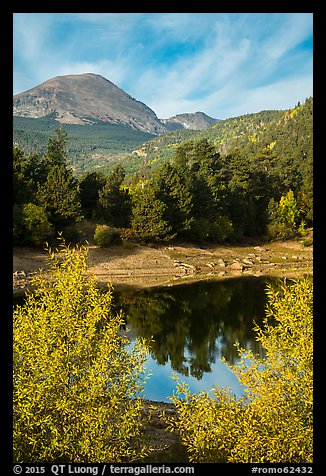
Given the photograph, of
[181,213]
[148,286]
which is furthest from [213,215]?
[148,286]

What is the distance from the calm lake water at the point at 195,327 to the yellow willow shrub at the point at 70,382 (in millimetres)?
6498

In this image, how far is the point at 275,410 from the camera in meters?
8.83

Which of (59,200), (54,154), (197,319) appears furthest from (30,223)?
(197,319)

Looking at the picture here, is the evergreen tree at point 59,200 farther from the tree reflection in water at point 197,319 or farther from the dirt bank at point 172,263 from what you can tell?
the tree reflection in water at point 197,319

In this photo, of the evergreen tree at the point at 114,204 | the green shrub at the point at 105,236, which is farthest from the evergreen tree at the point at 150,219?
the green shrub at the point at 105,236

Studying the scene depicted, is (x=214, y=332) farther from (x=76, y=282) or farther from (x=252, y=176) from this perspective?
(x=252, y=176)

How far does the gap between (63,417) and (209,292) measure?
3388cm

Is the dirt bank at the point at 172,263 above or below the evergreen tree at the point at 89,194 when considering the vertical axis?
below

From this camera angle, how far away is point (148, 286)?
148 feet

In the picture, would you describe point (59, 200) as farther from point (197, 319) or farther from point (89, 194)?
point (197, 319)

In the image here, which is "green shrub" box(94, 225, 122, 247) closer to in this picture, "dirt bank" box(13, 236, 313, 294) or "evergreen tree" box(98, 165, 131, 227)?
"dirt bank" box(13, 236, 313, 294)

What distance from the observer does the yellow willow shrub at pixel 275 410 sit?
8.45 metres

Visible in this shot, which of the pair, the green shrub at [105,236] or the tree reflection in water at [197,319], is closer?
the tree reflection in water at [197,319]

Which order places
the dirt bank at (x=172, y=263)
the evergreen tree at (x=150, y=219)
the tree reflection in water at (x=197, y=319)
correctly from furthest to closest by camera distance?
the evergreen tree at (x=150, y=219) < the dirt bank at (x=172, y=263) < the tree reflection in water at (x=197, y=319)
